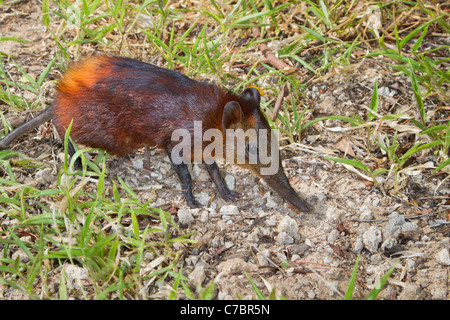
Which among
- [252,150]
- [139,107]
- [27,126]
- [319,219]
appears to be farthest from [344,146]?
[27,126]

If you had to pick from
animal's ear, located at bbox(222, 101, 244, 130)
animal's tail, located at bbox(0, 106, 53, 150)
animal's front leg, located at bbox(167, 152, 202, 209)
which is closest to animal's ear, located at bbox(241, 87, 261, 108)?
animal's ear, located at bbox(222, 101, 244, 130)

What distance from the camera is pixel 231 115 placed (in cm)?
420

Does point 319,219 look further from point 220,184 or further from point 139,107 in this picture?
point 139,107

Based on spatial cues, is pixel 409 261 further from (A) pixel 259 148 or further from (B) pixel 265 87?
(B) pixel 265 87

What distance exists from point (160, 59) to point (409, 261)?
344 centimetres

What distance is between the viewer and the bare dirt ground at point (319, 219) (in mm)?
3652

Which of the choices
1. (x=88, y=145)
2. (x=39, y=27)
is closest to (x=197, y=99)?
(x=88, y=145)

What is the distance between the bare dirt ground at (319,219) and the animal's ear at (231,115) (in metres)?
0.73

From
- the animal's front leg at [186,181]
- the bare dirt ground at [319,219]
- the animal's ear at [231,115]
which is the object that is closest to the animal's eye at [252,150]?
the animal's ear at [231,115]

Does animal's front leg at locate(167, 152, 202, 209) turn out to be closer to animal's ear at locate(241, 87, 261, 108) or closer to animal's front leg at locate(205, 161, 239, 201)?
animal's front leg at locate(205, 161, 239, 201)

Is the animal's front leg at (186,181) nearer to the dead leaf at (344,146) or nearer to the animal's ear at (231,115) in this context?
the animal's ear at (231,115)

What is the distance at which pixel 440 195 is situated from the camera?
14.4 ft

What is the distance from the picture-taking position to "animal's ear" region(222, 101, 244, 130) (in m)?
4.12

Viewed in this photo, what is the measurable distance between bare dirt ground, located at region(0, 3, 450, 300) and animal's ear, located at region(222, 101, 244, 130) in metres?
0.73
